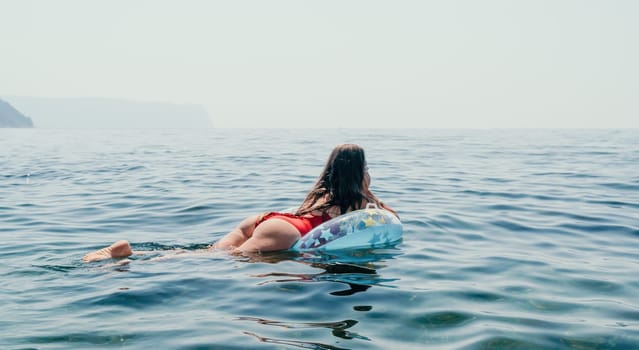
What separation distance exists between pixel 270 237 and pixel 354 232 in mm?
1097

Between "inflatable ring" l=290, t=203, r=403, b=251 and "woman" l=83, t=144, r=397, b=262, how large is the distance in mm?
150

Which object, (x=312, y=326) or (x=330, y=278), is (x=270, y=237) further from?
(x=312, y=326)

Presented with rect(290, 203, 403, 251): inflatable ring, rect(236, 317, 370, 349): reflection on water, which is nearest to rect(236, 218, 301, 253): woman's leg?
rect(290, 203, 403, 251): inflatable ring

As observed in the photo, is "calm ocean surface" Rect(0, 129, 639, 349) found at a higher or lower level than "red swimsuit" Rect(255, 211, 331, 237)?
lower

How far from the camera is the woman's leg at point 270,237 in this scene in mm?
7180

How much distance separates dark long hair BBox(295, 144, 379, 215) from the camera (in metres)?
7.42

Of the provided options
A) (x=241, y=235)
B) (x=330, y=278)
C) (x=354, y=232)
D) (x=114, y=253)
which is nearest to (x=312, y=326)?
(x=330, y=278)

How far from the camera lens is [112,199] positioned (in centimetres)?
1299

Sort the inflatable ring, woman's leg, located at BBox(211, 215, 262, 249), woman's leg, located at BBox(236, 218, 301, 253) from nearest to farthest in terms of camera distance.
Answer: woman's leg, located at BBox(236, 218, 301, 253) → the inflatable ring → woman's leg, located at BBox(211, 215, 262, 249)

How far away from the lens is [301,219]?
757 centimetres

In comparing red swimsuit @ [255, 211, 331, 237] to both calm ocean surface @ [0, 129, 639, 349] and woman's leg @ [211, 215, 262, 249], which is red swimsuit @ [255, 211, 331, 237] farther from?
calm ocean surface @ [0, 129, 639, 349]

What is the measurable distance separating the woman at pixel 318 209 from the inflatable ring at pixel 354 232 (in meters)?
0.15

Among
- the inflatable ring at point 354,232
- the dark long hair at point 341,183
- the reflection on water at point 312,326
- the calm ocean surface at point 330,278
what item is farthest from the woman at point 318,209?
the reflection on water at point 312,326

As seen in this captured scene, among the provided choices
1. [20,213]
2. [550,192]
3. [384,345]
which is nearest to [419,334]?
[384,345]
